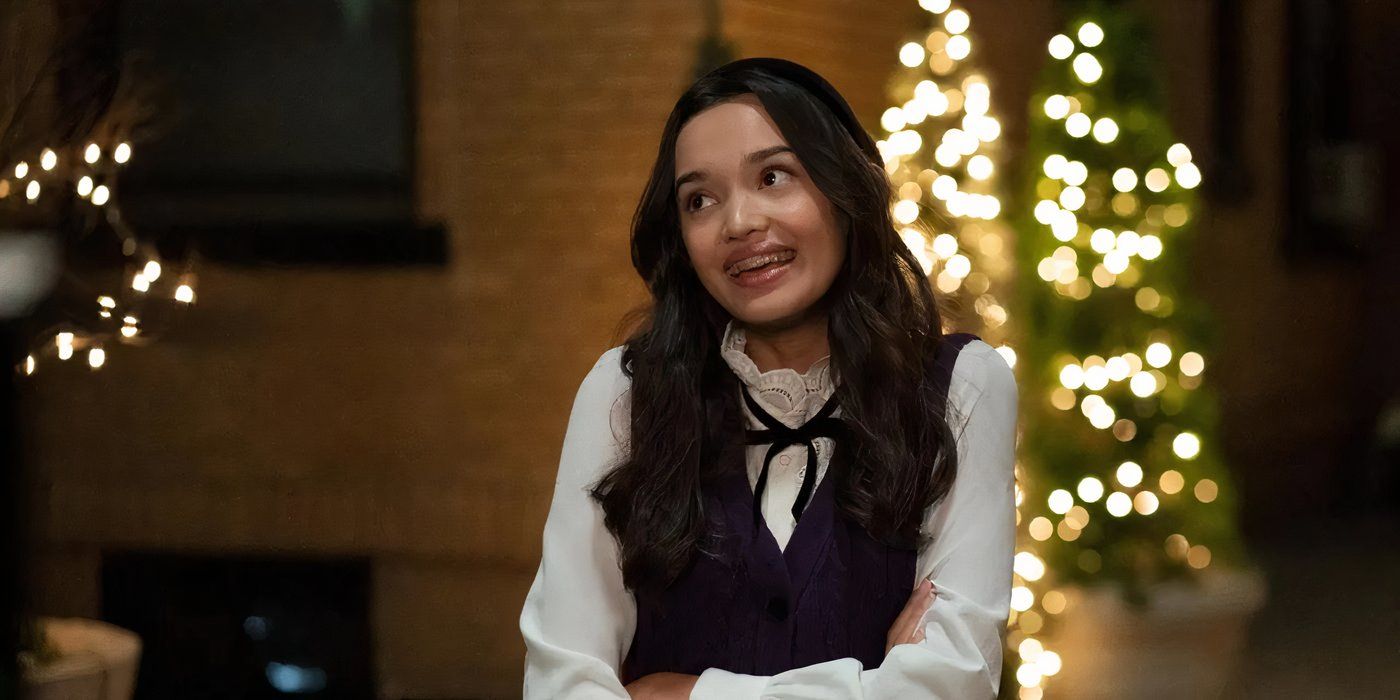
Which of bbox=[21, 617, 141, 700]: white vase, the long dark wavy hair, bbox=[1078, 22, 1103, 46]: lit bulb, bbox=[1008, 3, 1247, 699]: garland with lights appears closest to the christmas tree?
bbox=[1008, 3, 1247, 699]: garland with lights

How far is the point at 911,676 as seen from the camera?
150 cm

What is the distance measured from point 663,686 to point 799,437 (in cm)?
35

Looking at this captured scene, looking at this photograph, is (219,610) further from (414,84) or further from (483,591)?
(414,84)

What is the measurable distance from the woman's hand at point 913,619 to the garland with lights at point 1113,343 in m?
2.06

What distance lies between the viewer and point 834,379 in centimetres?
169

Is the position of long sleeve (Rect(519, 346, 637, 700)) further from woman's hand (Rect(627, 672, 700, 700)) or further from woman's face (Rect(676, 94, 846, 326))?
woman's face (Rect(676, 94, 846, 326))

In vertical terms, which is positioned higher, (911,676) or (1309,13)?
(1309,13)

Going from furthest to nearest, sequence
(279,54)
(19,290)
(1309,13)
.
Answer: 1. (1309,13)
2. (279,54)
3. (19,290)

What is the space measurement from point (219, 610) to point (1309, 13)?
3144 mm

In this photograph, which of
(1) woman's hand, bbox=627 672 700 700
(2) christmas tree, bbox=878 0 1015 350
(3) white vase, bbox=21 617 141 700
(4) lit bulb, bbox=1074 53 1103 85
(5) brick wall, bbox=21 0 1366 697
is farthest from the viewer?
(4) lit bulb, bbox=1074 53 1103 85

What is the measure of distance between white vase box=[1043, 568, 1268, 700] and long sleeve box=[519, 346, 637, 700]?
222cm

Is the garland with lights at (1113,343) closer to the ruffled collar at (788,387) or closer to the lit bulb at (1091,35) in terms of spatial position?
the lit bulb at (1091,35)

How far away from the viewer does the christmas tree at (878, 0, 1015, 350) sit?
334cm

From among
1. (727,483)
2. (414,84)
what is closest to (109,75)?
(414,84)
